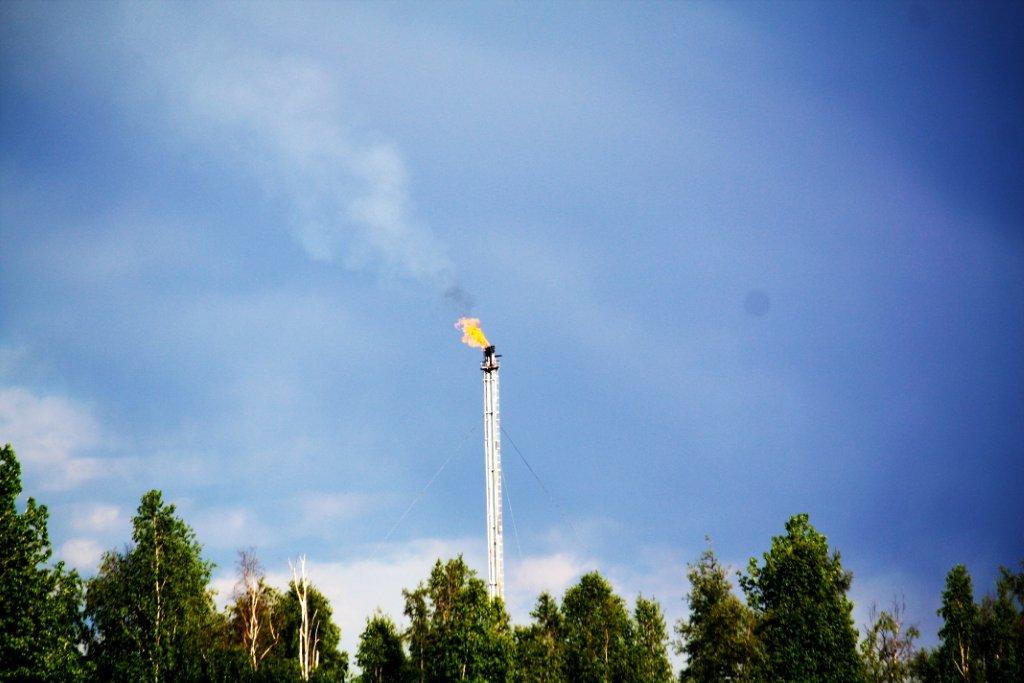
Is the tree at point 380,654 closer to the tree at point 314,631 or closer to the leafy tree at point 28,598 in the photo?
the tree at point 314,631

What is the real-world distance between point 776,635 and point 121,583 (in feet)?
142

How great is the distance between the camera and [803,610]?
194 feet

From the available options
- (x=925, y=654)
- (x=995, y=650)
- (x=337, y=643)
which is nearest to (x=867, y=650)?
(x=925, y=654)

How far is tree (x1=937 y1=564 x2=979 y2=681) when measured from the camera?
194 ft

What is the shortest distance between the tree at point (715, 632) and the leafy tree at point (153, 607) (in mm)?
37883

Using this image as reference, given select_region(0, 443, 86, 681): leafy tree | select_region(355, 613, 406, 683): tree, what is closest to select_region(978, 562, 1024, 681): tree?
select_region(355, 613, 406, 683): tree

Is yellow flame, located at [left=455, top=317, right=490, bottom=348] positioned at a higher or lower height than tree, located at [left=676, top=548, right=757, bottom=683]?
higher

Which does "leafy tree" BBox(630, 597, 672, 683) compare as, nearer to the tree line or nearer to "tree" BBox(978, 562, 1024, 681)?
the tree line

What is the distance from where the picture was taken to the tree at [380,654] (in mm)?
69438

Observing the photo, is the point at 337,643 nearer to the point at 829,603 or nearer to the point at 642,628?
the point at 642,628

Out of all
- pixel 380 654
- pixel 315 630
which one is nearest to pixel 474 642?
pixel 380 654

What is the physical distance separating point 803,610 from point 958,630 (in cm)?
1104

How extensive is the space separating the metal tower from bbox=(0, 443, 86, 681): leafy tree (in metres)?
25.2

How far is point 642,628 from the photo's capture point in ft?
230
